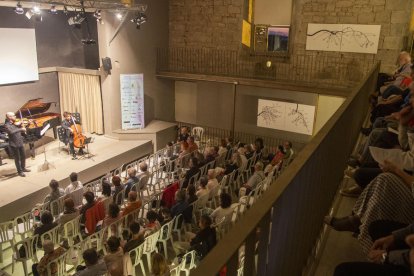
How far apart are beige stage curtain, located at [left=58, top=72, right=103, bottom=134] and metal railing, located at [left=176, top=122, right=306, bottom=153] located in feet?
9.72

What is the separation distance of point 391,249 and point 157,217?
14.9ft

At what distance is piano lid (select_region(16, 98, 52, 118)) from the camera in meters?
10.2

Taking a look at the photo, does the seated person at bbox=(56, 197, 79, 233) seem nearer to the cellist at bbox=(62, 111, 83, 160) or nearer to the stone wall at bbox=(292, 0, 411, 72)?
the cellist at bbox=(62, 111, 83, 160)

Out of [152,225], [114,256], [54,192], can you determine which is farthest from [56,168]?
[114,256]

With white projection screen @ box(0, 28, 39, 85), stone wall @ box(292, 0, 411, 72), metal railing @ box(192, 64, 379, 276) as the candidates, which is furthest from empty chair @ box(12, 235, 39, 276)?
stone wall @ box(292, 0, 411, 72)

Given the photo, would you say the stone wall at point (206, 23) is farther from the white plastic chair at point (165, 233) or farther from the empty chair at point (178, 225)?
the white plastic chair at point (165, 233)

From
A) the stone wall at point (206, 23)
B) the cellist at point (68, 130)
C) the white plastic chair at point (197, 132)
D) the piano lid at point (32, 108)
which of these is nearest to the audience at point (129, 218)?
the cellist at point (68, 130)

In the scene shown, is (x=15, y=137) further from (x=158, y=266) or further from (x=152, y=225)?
(x=158, y=266)

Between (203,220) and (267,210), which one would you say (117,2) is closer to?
(203,220)

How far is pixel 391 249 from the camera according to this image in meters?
2.05

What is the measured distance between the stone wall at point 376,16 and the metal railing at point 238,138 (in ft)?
11.0

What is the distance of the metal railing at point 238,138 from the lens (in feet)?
41.4

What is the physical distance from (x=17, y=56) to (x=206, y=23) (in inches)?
253

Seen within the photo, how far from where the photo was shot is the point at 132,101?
41.7 feet
